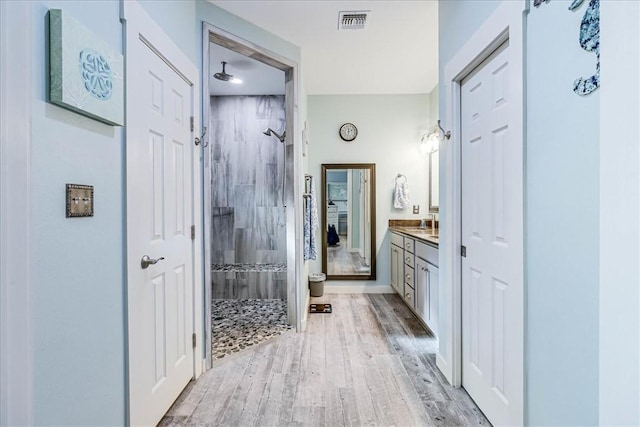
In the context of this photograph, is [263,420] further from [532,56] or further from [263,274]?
[263,274]

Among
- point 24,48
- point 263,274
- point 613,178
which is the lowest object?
point 263,274

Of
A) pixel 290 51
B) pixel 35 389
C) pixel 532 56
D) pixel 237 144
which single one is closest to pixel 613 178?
pixel 532 56

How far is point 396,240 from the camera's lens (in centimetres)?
416

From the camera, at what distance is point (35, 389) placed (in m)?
0.99

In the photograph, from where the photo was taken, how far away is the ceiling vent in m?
2.54

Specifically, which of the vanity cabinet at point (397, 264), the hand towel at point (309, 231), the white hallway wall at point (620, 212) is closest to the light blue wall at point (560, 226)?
the white hallway wall at point (620, 212)

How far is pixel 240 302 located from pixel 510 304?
320cm

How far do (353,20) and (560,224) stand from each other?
2.19 m

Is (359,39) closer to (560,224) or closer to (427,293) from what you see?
(427,293)

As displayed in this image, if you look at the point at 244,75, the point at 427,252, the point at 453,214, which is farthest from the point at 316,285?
the point at 244,75

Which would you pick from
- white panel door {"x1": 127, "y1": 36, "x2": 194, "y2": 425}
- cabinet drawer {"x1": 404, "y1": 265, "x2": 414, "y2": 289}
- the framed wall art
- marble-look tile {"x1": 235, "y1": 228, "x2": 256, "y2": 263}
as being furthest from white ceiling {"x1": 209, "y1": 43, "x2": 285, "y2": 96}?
cabinet drawer {"x1": 404, "y1": 265, "x2": 414, "y2": 289}

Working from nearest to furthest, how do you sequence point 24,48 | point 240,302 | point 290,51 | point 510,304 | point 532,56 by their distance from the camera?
point 24,48 → point 532,56 → point 510,304 → point 290,51 → point 240,302

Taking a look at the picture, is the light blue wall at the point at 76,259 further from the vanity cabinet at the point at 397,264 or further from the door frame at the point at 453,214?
the vanity cabinet at the point at 397,264

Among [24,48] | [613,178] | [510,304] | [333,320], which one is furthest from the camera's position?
[333,320]
